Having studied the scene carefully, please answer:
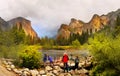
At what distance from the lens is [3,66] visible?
39.0 meters

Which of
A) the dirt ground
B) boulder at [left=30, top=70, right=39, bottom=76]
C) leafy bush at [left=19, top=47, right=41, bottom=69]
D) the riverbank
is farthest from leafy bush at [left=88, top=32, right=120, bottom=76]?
the dirt ground

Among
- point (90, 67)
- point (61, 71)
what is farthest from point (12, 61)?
point (90, 67)

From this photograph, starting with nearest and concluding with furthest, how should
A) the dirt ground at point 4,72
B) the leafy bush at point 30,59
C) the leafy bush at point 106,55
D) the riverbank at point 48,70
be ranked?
the leafy bush at point 106,55 < the dirt ground at point 4,72 < the riverbank at point 48,70 < the leafy bush at point 30,59

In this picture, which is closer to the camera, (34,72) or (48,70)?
(34,72)

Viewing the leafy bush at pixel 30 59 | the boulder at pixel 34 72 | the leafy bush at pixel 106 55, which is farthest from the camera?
the leafy bush at pixel 30 59

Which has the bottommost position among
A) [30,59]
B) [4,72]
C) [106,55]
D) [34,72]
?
[34,72]

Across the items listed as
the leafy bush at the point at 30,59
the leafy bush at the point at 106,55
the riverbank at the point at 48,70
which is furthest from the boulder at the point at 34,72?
the leafy bush at the point at 106,55

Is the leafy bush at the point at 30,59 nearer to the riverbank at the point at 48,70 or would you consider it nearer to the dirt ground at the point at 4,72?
the riverbank at the point at 48,70

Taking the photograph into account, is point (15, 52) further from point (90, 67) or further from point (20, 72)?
point (90, 67)

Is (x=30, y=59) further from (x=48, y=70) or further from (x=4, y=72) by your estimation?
(x=4, y=72)

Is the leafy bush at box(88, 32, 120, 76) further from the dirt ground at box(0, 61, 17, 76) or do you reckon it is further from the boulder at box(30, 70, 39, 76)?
the dirt ground at box(0, 61, 17, 76)

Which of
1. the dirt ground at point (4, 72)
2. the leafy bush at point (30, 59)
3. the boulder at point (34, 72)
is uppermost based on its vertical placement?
the leafy bush at point (30, 59)

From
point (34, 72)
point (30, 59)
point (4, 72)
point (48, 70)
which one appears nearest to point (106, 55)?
point (48, 70)

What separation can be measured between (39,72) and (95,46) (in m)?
7.91
